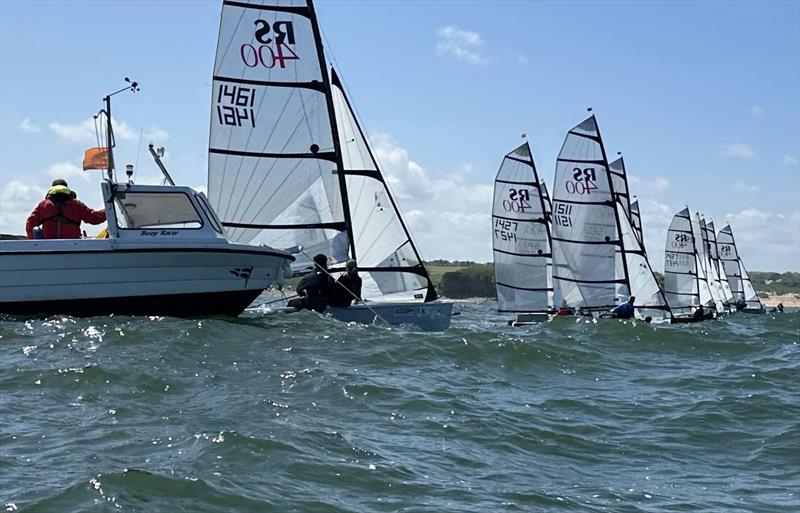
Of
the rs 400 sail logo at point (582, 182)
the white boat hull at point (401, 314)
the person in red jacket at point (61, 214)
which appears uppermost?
the rs 400 sail logo at point (582, 182)

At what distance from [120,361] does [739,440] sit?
6.65m

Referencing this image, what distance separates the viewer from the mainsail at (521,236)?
139 feet

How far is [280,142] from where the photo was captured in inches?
814

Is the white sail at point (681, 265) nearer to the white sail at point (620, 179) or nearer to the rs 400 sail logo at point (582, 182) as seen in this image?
the white sail at point (620, 179)

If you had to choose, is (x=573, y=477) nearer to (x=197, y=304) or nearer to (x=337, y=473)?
(x=337, y=473)

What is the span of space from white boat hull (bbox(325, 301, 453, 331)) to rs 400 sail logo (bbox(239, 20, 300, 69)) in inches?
241

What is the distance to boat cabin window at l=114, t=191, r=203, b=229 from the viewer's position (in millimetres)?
15039

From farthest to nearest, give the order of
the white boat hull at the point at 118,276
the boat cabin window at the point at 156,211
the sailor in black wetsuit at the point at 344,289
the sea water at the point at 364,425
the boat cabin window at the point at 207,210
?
1. the sailor in black wetsuit at the point at 344,289
2. the boat cabin window at the point at 207,210
3. the boat cabin window at the point at 156,211
4. the white boat hull at the point at 118,276
5. the sea water at the point at 364,425

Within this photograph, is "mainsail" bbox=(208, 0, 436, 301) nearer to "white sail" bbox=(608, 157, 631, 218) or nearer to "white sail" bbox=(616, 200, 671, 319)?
"white sail" bbox=(616, 200, 671, 319)

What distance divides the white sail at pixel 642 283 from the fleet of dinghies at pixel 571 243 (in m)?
0.04

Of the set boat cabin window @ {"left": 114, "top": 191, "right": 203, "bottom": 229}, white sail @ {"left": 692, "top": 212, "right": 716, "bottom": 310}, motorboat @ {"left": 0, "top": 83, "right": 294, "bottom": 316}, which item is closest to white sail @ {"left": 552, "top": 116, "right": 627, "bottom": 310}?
white sail @ {"left": 692, "top": 212, "right": 716, "bottom": 310}

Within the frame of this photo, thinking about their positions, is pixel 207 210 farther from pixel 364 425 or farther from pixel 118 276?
pixel 364 425

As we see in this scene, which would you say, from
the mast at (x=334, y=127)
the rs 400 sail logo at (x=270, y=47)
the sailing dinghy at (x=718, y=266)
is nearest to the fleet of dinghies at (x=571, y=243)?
the mast at (x=334, y=127)

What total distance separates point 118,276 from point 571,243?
90.1ft
